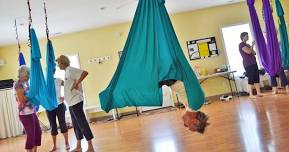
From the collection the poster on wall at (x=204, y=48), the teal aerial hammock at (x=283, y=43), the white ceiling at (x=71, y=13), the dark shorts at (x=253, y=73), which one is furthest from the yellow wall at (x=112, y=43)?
the teal aerial hammock at (x=283, y=43)

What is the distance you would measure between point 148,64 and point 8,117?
5.92m

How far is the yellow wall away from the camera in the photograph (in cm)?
755

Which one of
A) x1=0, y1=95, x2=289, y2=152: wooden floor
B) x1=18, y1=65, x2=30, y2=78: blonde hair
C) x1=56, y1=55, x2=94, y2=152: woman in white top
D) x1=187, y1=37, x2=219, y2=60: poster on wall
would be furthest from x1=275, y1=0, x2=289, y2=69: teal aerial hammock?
x1=187, y1=37, x2=219, y2=60: poster on wall

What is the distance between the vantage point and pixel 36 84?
3.41 metres

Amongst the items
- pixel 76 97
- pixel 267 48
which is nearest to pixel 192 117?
pixel 76 97

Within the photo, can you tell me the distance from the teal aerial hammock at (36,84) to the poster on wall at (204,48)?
4.71 metres

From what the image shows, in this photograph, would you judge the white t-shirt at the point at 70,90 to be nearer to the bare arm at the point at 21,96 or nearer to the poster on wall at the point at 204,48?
the bare arm at the point at 21,96

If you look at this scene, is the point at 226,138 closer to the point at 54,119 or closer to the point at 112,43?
the point at 54,119

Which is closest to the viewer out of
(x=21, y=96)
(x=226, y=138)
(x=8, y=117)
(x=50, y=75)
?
(x=226, y=138)

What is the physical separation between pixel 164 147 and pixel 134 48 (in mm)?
1301

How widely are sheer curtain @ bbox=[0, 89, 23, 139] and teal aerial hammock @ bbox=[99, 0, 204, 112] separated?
5.61 meters

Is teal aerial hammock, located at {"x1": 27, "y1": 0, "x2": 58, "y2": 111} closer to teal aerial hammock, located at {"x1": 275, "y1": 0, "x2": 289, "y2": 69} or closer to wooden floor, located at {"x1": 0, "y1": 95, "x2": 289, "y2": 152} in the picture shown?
wooden floor, located at {"x1": 0, "y1": 95, "x2": 289, "y2": 152}

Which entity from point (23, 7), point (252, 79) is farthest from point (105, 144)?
point (252, 79)

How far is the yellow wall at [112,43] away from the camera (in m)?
7.55
